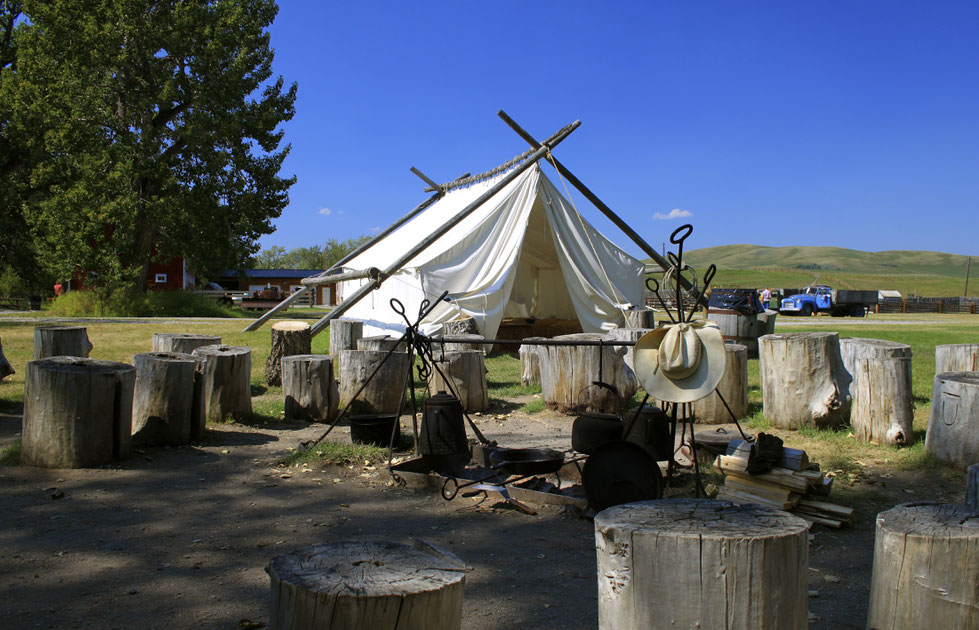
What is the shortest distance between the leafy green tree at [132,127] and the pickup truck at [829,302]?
2535 centimetres

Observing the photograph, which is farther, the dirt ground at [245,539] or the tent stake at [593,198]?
the tent stake at [593,198]

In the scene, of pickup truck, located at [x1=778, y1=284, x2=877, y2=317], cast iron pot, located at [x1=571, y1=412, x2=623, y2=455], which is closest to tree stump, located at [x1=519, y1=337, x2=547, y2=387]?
cast iron pot, located at [x1=571, y1=412, x2=623, y2=455]

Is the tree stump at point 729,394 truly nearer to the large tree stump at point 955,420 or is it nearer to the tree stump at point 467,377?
the large tree stump at point 955,420

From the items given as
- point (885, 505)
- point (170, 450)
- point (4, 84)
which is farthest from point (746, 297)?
point (4, 84)

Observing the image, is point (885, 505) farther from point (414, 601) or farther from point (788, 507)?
point (414, 601)

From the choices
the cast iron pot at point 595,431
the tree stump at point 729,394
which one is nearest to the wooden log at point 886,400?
the tree stump at point 729,394

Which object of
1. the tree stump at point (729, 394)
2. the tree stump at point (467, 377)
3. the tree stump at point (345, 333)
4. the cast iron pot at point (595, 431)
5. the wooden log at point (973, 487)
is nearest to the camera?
the wooden log at point (973, 487)

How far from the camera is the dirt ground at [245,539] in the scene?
9.03 feet

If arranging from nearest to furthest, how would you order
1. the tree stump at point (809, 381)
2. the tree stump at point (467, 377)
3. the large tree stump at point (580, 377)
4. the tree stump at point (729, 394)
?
the tree stump at point (809, 381), the tree stump at point (729, 394), the large tree stump at point (580, 377), the tree stump at point (467, 377)

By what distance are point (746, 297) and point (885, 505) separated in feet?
36.0

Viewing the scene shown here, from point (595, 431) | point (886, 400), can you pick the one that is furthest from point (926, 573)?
point (886, 400)

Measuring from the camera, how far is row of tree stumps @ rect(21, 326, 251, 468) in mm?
4672

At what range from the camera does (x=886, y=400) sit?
5.48m

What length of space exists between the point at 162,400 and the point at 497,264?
759 centimetres
